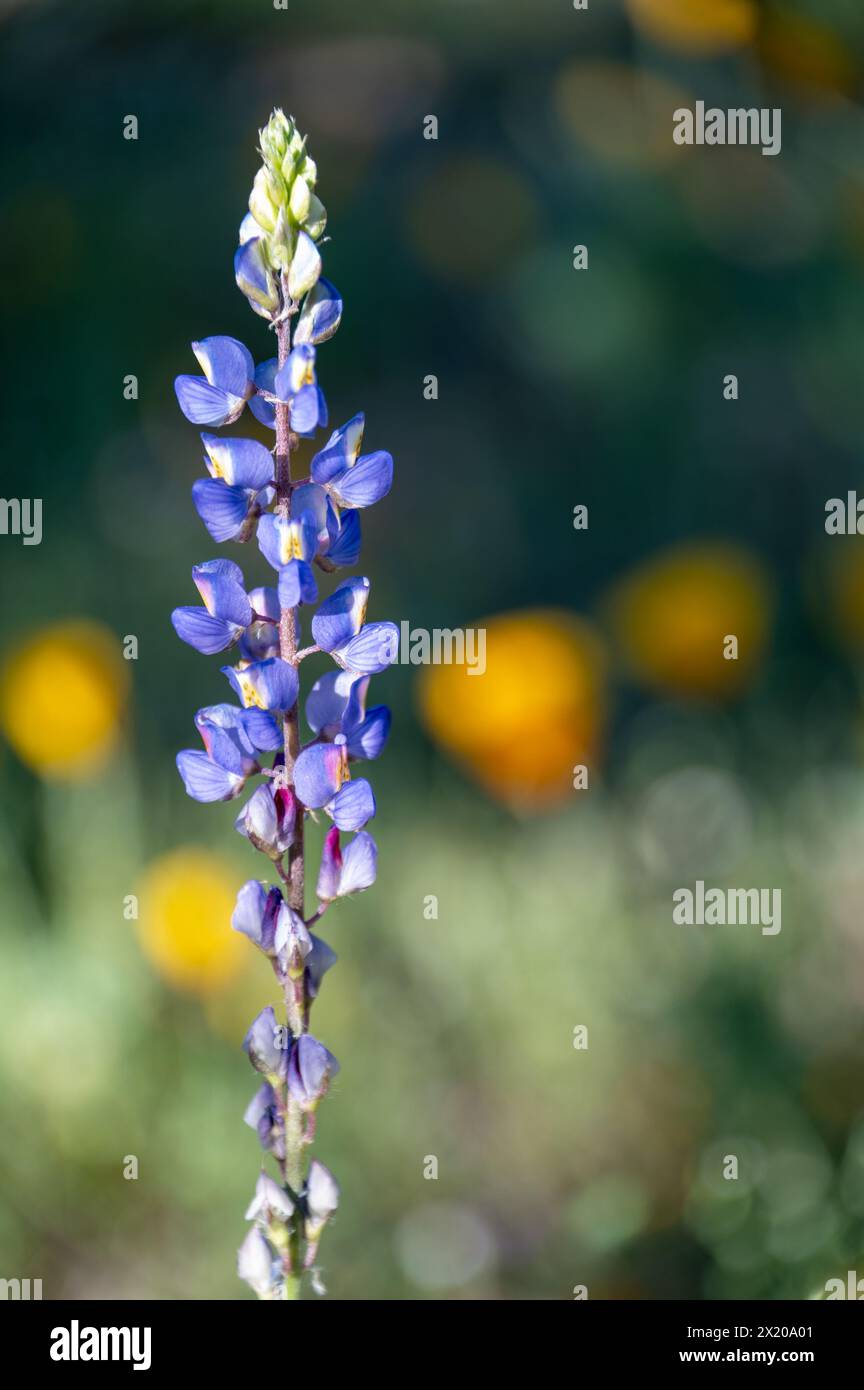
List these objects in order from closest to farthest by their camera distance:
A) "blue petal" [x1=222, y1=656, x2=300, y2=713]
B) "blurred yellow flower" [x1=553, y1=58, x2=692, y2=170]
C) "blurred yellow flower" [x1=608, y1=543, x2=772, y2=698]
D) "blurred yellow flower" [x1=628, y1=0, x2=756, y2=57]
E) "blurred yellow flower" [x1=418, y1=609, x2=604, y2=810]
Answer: "blue petal" [x1=222, y1=656, x2=300, y2=713] < "blurred yellow flower" [x1=418, y1=609, x2=604, y2=810] < "blurred yellow flower" [x1=608, y1=543, x2=772, y2=698] < "blurred yellow flower" [x1=628, y1=0, x2=756, y2=57] < "blurred yellow flower" [x1=553, y1=58, x2=692, y2=170]

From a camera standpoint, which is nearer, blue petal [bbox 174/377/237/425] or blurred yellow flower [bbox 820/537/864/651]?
blue petal [bbox 174/377/237/425]

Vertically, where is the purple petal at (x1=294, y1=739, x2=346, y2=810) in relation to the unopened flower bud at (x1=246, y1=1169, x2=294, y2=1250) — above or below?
above

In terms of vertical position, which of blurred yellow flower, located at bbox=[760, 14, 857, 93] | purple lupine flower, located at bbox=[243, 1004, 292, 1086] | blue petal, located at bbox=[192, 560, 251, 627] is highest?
blurred yellow flower, located at bbox=[760, 14, 857, 93]

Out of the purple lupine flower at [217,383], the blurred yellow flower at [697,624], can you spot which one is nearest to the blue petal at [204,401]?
the purple lupine flower at [217,383]

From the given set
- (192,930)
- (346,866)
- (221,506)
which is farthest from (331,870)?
(192,930)

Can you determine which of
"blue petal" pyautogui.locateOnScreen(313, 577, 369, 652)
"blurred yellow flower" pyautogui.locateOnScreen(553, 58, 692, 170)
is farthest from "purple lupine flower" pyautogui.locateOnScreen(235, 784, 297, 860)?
"blurred yellow flower" pyautogui.locateOnScreen(553, 58, 692, 170)

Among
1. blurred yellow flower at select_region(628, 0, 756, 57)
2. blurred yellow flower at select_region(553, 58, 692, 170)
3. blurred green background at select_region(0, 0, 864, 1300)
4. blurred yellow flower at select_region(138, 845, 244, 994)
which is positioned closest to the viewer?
blurred green background at select_region(0, 0, 864, 1300)

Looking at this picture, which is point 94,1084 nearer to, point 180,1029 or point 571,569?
point 180,1029

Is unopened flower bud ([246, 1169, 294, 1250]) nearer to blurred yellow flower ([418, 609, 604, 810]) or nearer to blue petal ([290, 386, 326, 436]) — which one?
blue petal ([290, 386, 326, 436])

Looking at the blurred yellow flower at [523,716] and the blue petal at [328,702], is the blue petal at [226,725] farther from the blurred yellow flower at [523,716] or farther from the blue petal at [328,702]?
the blurred yellow flower at [523,716]
